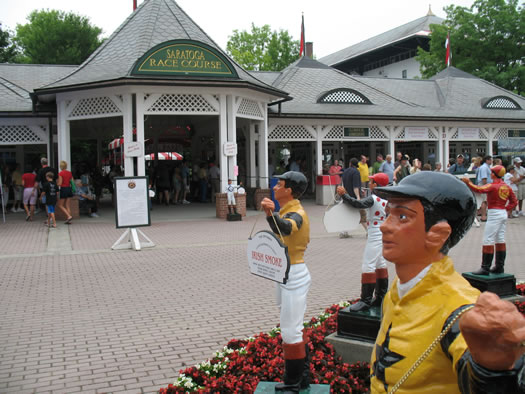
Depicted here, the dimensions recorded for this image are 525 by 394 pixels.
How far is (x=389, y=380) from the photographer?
1.79m

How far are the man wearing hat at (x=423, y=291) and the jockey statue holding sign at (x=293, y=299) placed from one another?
169 centimetres

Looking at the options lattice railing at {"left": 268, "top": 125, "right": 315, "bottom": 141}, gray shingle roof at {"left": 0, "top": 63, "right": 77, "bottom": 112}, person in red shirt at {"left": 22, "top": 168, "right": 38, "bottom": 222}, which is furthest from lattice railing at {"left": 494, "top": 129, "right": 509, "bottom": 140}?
person in red shirt at {"left": 22, "top": 168, "right": 38, "bottom": 222}

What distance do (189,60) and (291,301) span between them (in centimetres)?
1337

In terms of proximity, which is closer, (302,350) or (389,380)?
(389,380)

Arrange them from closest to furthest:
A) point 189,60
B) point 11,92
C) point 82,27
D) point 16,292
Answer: point 16,292 → point 189,60 → point 11,92 → point 82,27

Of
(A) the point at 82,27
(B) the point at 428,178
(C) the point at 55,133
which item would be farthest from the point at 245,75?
(A) the point at 82,27

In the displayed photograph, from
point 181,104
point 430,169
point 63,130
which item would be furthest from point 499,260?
point 63,130

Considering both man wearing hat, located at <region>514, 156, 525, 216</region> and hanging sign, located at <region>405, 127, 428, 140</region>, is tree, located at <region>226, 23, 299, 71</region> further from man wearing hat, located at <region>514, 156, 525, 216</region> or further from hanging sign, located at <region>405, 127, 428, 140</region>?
man wearing hat, located at <region>514, 156, 525, 216</region>

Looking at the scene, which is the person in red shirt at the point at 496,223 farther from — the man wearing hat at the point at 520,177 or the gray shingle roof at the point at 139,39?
the gray shingle roof at the point at 139,39

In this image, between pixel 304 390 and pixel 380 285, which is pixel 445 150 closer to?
pixel 380 285

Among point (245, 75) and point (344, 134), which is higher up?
point (245, 75)

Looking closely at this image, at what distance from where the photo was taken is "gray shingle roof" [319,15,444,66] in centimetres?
5219

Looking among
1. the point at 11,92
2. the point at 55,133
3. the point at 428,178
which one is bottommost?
the point at 428,178

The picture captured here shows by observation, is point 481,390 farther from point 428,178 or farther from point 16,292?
point 16,292
